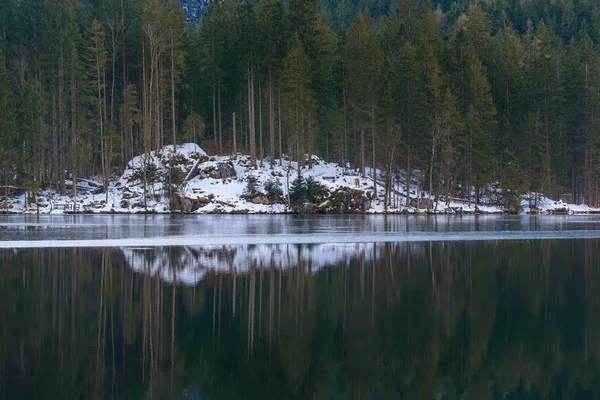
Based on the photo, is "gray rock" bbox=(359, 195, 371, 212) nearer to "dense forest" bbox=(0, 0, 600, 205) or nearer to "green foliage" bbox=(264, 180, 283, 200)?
"dense forest" bbox=(0, 0, 600, 205)

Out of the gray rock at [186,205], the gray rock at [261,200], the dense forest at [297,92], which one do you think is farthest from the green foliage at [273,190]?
the gray rock at [186,205]

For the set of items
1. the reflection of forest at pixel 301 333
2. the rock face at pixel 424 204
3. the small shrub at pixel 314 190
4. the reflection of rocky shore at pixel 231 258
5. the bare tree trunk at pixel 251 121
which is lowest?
the reflection of forest at pixel 301 333

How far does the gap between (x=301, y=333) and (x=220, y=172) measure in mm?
57536

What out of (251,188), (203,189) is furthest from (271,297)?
(203,189)

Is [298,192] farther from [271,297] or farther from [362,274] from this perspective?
[271,297]

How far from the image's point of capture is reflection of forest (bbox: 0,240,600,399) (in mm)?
9453

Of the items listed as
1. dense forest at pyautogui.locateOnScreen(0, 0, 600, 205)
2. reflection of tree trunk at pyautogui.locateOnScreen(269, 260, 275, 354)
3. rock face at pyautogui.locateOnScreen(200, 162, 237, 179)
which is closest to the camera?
reflection of tree trunk at pyautogui.locateOnScreen(269, 260, 275, 354)

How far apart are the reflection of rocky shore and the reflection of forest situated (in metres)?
0.60

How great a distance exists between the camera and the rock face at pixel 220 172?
6900 cm

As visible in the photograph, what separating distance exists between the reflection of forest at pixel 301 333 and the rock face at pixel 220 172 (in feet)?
156

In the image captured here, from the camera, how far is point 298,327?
12.9m

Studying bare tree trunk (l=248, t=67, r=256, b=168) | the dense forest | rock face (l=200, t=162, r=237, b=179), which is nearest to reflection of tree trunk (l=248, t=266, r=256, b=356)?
rock face (l=200, t=162, r=237, b=179)

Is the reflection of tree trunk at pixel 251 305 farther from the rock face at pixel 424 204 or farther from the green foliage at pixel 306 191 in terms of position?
the rock face at pixel 424 204

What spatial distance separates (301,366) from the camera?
10.4 m
